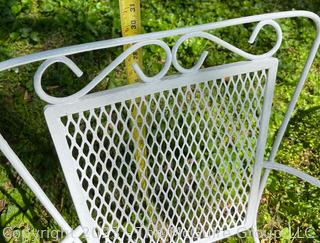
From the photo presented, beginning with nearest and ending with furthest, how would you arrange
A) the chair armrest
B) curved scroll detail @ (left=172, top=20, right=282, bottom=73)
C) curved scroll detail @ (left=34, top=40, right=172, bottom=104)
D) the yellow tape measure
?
curved scroll detail @ (left=34, top=40, right=172, bottom=104) < curved scroll detail @ (left=172, top=20, right=282, bottom=73) < the chair armrest < the yellow tape measure

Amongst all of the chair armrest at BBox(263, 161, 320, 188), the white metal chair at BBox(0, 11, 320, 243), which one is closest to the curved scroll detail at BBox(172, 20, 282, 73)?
the white metal chair at BBox(0, 11, 320, 243)

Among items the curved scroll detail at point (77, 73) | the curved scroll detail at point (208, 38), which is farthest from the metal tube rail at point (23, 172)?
the curved scroll detail at point (208, 38)

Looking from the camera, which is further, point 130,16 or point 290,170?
point 130,16

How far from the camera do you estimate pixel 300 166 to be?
233 centimetres

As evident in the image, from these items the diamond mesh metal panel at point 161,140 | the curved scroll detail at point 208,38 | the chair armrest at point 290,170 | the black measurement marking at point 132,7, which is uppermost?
the black measurement marking at point 132,7

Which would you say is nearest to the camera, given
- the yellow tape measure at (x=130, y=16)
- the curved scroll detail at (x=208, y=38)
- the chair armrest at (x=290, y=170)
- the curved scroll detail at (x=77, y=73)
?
the curved scroll detail at (x=77, y=73)

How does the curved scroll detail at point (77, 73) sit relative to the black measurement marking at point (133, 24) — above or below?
A: below

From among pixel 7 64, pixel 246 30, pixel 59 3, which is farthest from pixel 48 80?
pixel 7 64

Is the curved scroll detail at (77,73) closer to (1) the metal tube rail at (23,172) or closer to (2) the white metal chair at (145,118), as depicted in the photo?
(2) the white metal chair at (145,118)

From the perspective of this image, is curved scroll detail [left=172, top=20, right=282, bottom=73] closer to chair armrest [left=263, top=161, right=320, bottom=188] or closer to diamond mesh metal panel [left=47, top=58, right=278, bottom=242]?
diamond mesh metal panel [left=47, top=58, right=278, bottom=242]

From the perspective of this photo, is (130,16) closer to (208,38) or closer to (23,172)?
(208,38)

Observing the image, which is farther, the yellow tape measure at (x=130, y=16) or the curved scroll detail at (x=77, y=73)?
the yellow tape measure at (x=130, y=16)

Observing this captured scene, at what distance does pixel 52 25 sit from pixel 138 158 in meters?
1.87

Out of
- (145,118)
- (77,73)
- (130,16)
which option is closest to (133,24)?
(130,16)
